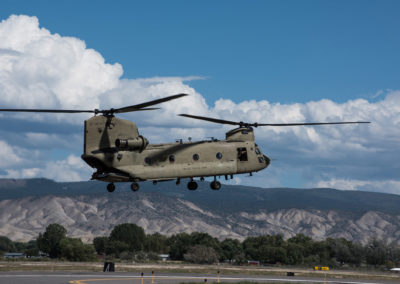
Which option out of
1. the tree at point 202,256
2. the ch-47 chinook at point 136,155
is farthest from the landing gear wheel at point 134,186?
the tree at point 202,256

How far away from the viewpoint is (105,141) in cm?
4791

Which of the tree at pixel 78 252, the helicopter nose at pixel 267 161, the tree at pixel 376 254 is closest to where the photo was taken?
the helicopter nose at pixel 267 161

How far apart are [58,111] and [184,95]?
33.8 feet

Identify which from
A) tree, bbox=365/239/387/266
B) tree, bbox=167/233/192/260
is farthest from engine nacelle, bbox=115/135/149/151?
tree, bbox=365/239/387/266

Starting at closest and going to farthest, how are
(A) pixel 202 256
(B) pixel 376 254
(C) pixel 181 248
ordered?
1. (A) pixel 202 256
2. (B) pixel 376 254
3. (C) pixel 181 248

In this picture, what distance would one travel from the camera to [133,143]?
4797 centimetres

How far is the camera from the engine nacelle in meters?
47.6

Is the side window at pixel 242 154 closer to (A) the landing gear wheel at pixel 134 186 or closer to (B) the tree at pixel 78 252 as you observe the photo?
(A) the landing gear wheel at pixel 134 186

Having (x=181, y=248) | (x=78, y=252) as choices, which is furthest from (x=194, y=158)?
(x=181, y=248)

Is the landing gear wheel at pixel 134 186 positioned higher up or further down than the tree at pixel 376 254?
higher up

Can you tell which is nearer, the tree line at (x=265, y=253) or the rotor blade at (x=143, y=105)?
the rotor blade at (x=143, y=105)

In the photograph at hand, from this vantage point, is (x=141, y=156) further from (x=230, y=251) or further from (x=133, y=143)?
(x=230, y=251)

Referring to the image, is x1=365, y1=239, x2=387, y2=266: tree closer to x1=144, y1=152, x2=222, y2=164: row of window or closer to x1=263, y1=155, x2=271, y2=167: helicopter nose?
x1=263, y1=155, x2=271, y2=167: helicopter nose

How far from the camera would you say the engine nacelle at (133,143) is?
47.6 metres
